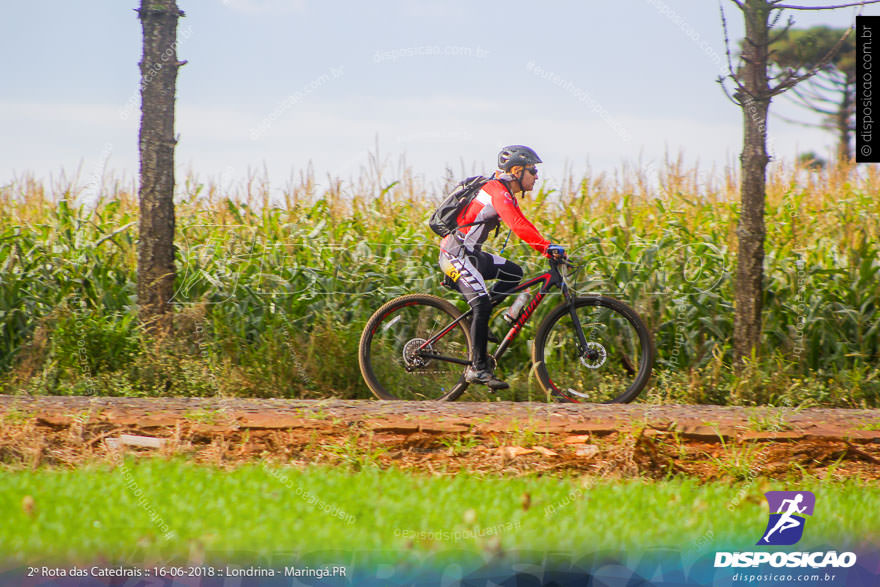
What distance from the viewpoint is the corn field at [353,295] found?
728cm

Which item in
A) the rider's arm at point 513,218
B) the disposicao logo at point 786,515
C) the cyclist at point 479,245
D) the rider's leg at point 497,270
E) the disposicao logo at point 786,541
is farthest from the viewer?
the rider's leg at point 497,270

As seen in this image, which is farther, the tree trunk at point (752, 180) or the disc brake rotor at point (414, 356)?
the tree trunk at point (752, 180)

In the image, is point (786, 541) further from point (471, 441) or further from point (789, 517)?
point (471, 441)

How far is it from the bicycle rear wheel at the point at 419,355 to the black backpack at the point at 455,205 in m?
0.61

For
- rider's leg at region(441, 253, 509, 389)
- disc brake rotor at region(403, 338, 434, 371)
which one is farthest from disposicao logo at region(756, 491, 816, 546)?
disc brake rotor at region(403, 338, 434, 371)

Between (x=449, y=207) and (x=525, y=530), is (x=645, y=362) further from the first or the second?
(x=525, y=530)

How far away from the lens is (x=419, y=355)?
6934mm

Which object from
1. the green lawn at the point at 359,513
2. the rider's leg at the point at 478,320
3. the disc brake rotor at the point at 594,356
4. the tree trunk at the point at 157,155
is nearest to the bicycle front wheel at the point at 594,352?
the disc brake rotor at the point at 594,356

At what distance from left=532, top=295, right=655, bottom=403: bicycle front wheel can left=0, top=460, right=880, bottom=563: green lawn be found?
1840 millimetres

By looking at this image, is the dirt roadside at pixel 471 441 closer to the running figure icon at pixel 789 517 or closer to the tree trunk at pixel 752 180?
the running figure icon at pixel 789 517

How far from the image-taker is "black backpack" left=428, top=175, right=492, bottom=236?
6727 mm

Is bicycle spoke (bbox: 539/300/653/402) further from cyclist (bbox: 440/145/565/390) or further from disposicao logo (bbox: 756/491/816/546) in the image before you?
disposicao logo (bbox: 756/491/816/546)

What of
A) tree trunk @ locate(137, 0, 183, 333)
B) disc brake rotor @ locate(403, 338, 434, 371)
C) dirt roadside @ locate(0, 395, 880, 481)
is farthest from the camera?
tree trunk @ locate(137, 0, 183, 333)

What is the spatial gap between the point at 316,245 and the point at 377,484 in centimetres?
444
